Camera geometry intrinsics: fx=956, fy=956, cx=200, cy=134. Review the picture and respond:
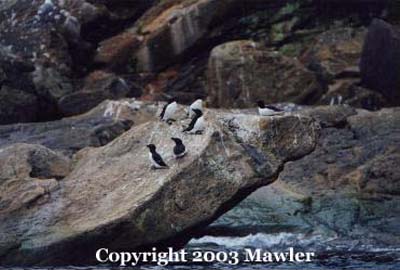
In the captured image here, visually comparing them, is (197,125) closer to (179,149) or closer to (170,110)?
(179,149)

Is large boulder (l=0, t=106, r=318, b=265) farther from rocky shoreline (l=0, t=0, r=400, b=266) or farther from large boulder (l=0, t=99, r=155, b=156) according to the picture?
large boulder (l=0, t=99, r=155, b=156)

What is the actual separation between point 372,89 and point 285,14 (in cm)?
553

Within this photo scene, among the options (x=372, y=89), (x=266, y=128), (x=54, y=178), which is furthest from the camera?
Answer: (x=372, y=89)

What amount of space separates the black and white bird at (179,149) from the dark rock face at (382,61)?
41.4ft

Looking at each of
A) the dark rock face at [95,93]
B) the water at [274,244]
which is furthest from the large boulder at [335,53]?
the water at [274,244]

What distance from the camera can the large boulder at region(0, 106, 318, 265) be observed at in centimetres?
1274

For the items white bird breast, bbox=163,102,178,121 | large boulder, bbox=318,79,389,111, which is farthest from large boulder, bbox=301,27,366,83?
white bird breast, bbox=163,102,178,121

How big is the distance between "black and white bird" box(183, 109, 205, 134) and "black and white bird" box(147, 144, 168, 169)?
0.56 meters

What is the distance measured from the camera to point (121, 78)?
28.9 metres

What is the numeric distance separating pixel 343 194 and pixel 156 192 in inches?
214

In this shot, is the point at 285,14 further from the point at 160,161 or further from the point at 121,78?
the point at 160,161

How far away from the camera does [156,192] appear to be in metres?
12.9

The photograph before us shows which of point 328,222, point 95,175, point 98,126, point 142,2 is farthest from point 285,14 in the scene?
point 95,175

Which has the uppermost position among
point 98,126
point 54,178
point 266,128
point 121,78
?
point 266,128
